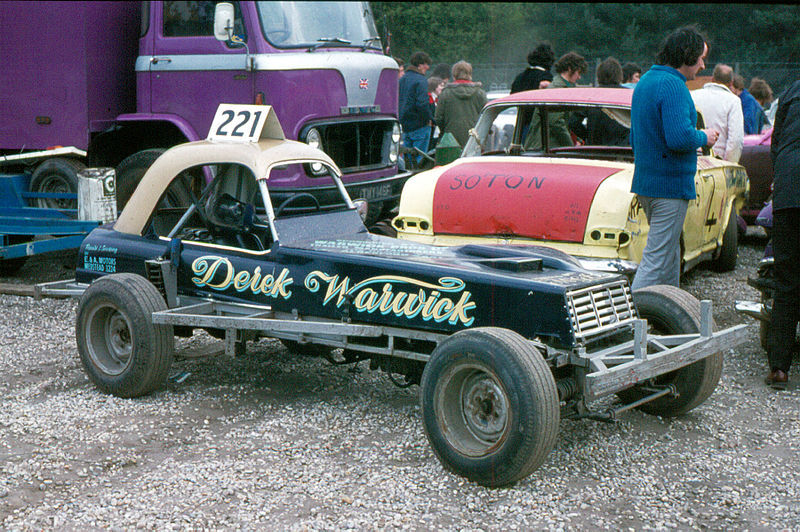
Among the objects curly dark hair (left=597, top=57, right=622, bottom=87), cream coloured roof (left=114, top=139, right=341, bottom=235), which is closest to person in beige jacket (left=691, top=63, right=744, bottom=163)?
curly dark hair (left=597, top=57, right=622, bottom=87)

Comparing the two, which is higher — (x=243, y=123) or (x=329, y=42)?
(x=329, y=42)

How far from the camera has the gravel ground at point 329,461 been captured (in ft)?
12.4

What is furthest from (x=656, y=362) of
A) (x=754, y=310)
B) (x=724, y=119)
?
(x=724, y=119)

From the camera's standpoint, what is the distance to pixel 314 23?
339 inches

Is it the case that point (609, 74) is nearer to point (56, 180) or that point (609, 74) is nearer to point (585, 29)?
point (56, 180)

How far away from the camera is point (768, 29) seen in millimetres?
32406

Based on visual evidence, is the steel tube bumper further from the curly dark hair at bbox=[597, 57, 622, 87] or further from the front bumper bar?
the curly dark hair at bbox=[597, 57, 622, 87]

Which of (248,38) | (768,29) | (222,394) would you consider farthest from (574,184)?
(768,29)

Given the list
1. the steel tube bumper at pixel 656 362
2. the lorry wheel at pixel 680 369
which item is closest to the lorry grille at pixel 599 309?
the steel tube bumper at pixel 656 362

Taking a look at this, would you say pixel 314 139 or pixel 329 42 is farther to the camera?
pixel 329 42

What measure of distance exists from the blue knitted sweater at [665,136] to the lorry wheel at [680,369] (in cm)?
109

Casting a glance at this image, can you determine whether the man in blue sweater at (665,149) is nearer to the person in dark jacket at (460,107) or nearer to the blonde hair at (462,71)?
the person in dark jacket at (460,107)

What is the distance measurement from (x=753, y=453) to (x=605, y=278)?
117 centimetres

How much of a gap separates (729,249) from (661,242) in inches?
136
